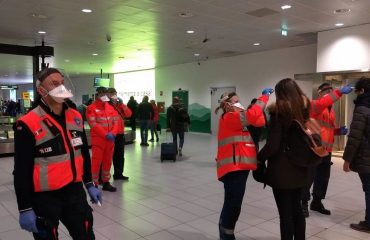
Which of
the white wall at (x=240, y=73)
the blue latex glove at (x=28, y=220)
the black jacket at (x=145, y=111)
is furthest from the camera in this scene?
the white wall at (x=240, y=73)

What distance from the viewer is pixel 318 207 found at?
4.13 metres

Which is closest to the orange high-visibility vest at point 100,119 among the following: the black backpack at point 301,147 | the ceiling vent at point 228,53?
the black backpack at point 301,147

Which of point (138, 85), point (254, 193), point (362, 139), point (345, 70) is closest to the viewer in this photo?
point (362, 139)

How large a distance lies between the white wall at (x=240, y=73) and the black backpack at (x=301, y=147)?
919cm

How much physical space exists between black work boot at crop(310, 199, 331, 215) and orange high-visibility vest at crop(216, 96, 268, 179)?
6.16 ft

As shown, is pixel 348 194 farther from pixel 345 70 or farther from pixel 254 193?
pixel 345 70

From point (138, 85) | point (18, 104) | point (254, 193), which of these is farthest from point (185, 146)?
point (18, 104)

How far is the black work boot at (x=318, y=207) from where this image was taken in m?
4.08

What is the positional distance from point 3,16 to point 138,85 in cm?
1201

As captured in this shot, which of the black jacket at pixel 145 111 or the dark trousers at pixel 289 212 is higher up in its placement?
the black jacket at pixel 145 111

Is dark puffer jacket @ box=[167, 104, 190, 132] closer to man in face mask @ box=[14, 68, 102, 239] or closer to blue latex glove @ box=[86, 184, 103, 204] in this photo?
blue latex glove @ box=[86, 184, 103, 204]

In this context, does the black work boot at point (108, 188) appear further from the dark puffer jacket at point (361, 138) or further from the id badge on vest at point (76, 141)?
the dark puffer jacket at point (361, 138)

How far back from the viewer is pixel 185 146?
10.6 meters

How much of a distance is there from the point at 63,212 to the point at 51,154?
1.20 ft
